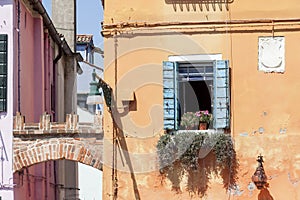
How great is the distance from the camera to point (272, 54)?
44.0 feet

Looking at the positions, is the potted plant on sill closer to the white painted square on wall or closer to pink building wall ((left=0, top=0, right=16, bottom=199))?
the white painted square on wall

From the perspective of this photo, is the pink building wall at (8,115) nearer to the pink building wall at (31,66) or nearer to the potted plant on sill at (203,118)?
the pink building wall at (31,66)

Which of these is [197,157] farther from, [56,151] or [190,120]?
[56,151]

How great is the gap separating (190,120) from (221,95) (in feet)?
2.40

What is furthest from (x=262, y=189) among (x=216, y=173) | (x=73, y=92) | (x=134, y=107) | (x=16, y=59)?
(x=73, y=92)

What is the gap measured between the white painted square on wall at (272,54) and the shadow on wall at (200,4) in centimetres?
95

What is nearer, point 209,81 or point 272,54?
point 272,54

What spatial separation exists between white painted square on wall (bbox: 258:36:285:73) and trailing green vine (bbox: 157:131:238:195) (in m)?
1.48

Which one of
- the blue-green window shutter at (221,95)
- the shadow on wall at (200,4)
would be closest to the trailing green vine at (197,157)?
the blue-green window shutter at (221,95)

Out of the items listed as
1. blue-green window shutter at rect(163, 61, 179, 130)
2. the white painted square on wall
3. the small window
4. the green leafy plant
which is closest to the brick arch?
the small window

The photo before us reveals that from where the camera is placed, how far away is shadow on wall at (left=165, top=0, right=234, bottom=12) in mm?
13602

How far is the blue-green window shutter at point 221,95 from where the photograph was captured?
522 inches

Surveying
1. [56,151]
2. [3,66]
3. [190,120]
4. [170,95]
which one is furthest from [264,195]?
[3,66]

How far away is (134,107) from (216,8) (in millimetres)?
2379
